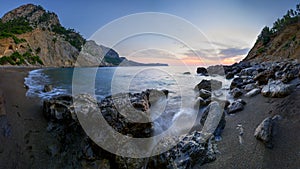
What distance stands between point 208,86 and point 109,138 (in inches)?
403

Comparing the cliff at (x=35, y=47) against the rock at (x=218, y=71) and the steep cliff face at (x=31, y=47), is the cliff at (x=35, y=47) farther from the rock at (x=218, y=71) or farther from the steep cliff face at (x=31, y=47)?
the rock at (x=218, y=71)

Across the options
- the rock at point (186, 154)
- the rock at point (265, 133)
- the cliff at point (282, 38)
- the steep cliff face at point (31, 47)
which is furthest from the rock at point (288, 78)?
the steep cliff face at point (31, 47)

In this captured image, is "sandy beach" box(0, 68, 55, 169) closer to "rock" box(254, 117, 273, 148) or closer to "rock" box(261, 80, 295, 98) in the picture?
"rock" box(254, 117, 273, 148)

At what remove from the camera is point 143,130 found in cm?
517

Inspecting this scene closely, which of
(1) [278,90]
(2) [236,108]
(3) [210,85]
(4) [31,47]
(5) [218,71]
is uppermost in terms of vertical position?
(4) [31,47]

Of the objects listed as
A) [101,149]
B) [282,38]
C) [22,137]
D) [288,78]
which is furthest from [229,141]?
[282,38]

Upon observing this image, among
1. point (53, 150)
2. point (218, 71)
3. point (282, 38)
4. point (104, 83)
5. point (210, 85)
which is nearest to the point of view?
point (53, 150)

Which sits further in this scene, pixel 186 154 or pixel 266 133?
pixel 266 133

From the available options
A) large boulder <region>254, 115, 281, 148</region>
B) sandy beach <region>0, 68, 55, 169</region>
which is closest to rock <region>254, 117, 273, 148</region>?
large boulder <region>254, 115, 281, 148</region>

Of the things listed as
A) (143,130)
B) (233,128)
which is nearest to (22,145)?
(143,130)

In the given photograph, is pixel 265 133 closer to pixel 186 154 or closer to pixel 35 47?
pixel 186 154

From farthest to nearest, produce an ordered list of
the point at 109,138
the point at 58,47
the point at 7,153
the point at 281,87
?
the point at 58,47
the point at 281,87
the point at 109,138
the point at 7,153

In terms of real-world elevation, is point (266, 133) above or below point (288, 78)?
below

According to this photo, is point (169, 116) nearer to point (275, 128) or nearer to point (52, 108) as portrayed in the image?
point (275, 128)
